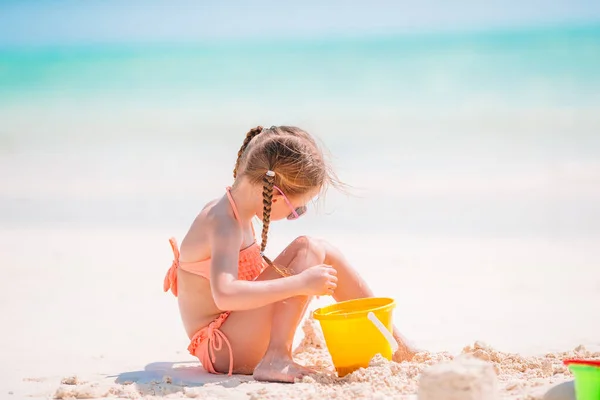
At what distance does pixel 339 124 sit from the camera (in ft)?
55.2

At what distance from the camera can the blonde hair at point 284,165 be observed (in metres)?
2.88

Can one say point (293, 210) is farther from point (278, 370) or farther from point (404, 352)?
point (404, 352)

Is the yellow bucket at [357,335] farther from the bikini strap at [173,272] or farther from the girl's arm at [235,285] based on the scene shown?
the bikini strap at [173,272]

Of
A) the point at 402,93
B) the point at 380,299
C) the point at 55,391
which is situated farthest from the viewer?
the point at 402,93

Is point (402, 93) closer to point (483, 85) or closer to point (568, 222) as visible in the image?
point (483, 85)

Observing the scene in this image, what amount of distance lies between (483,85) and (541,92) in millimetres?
1429

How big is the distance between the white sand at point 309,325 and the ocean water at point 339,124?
252cm

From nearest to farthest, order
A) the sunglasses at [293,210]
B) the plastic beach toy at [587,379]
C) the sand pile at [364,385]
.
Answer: the plastic beach toy at [587,379] < the sand pile at [364,385] < the sunglasses at [293,210]

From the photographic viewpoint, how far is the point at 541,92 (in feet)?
53.6

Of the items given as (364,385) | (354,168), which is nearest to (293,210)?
(364,385)

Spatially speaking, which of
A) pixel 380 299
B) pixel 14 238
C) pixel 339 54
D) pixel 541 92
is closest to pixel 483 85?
pixel 541 92

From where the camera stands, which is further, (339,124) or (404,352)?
(339,124)

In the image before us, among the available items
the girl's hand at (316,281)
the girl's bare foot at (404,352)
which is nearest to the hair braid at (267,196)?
the girl's hand at (316,281)

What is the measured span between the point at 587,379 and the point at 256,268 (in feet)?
5.14
